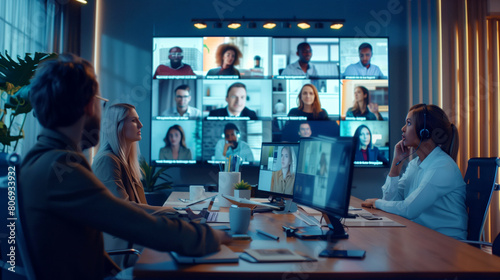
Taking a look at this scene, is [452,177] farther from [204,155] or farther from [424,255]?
[204,155]

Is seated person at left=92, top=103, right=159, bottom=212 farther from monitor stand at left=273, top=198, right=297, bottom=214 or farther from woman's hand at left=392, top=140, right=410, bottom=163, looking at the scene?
woman's hand at left=392, top=140, right=410, bottom=163

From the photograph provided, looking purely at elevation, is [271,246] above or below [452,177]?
below

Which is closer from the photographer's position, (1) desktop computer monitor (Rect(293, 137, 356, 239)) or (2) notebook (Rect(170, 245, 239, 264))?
(2) notebook (Rect(170, 245, 239, 264))

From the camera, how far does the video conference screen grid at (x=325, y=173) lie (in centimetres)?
145

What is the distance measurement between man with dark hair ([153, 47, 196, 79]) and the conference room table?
10.6 feet

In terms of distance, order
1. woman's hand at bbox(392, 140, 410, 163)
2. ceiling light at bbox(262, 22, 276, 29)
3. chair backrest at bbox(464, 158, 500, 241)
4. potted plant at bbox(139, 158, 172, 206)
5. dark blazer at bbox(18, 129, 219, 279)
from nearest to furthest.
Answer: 1. dark blazer at bbox(18, 129, 219, 279)
2. chair backrest at bbox(464, 158, 500, 241)
3. woman's hand at bbox(392, 140, 410, 163)
4. potted plant at bbox(139, 158, 172, 206)
5. ceiling light at bbox(262, 22, 276, 29)

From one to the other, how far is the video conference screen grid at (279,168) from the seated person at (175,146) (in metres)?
2.10

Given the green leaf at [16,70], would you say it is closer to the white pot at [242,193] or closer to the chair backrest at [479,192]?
the white pot at [242,193]

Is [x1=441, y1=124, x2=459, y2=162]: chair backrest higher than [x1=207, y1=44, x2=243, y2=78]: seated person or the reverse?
the reverse

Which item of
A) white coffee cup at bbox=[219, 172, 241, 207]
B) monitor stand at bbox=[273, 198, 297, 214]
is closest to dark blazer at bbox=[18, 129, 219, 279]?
monitor stand at bbox=[273, 198, 297, 214]

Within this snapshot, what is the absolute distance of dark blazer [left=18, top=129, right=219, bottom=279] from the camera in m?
1.04

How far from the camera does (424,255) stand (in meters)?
1.30

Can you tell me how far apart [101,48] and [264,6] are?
1.93 m

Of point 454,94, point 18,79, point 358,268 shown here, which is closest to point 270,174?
point 358,268
